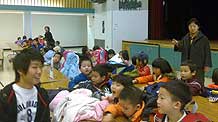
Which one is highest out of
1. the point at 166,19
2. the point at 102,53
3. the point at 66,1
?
the point at 66,1

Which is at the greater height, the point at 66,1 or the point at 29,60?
the point at 66,1

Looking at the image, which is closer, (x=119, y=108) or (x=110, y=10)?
(x=119, y=108)

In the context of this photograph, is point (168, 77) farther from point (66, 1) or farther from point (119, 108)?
point (66, 1)

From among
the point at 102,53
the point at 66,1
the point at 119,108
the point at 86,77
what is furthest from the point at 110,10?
the point at 119,108

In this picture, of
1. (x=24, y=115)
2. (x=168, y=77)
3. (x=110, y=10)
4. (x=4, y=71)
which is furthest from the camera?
(x=110, y=10)

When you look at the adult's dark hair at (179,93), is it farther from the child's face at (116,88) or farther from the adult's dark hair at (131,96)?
the child's face at (116,88)

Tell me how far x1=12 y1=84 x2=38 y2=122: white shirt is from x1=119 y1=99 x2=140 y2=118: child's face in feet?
2.24

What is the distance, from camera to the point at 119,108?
8.35 ft

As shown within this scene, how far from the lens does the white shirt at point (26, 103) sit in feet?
6.82

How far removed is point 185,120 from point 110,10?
36.7ft

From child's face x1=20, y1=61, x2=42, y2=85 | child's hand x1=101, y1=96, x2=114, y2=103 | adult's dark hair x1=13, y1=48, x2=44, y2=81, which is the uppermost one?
adult's dark hair x1=13, y1=48, x2=44, y2=81

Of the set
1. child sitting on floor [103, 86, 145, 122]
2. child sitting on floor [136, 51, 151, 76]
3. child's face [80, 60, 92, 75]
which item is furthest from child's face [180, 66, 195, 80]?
child sitting on floor [136, 51, 151, 76]

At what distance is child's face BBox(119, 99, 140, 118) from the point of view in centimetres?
246

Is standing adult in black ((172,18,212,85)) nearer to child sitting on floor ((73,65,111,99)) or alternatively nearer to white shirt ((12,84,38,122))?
child sitting on floor ((73,65,111,99))
